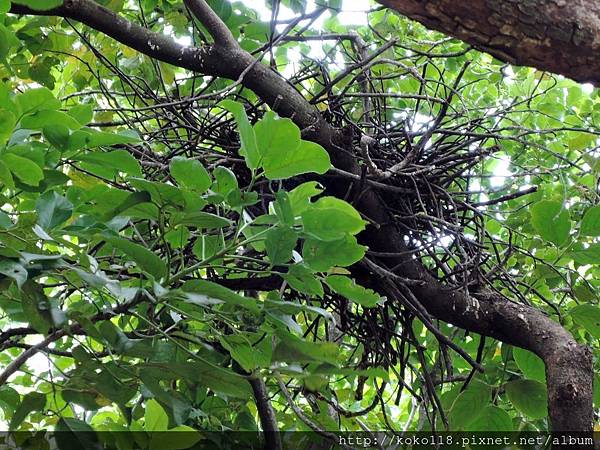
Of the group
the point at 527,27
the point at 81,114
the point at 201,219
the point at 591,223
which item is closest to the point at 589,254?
the point at 591,223

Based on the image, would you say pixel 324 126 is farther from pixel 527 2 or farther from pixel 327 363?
pixel 327 363

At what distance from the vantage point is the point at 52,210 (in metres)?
0.57

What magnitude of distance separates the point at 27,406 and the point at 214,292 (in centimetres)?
23

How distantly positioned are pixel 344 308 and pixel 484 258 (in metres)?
0.24

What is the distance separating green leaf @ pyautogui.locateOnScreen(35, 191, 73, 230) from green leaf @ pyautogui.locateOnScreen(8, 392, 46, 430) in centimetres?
17

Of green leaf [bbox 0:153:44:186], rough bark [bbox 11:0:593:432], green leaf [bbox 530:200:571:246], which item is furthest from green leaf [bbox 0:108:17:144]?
green leaf [bbox 530:200:571:246]

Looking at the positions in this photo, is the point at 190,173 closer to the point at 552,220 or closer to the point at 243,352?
the point at 243,352

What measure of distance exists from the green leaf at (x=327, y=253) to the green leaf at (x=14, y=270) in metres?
0.24

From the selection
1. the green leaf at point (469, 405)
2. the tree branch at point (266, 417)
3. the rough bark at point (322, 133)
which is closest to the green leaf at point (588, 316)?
the rough bark at point (322, 133)

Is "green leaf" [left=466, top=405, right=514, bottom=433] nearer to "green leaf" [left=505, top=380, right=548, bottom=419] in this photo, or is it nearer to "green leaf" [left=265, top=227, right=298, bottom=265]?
"green leaf" [left=505, top=380, right=548, bottom=419]

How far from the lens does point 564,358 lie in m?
0.76

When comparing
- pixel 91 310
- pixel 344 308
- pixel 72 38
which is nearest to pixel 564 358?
pixel 344 308

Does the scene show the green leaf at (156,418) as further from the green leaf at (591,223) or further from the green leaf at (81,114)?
the green leaf at (591,223)

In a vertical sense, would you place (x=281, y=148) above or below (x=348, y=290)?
above
